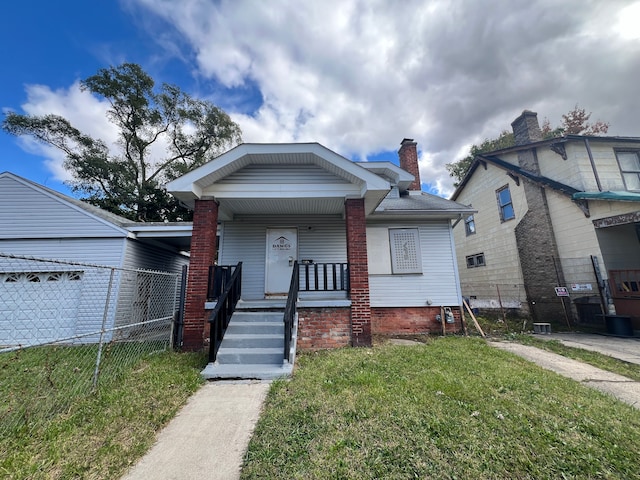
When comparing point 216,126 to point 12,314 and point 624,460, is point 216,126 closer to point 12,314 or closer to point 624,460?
point 12,314

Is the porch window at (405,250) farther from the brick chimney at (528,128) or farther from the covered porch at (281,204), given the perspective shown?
the brick chimney at (528,128)

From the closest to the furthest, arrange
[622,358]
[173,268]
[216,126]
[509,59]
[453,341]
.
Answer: [622,358] < [453,341] < [509,59] < [173,268] < [216,126]

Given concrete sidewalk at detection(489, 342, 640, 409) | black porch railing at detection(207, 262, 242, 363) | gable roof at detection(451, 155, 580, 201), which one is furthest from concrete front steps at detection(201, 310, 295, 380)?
gable roof at detection(451, 155, 580, 201)

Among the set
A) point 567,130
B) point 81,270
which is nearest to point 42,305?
point 81,270

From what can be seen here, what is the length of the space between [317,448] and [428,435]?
103 cm

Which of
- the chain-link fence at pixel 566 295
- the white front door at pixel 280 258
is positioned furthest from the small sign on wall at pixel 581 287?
the white front door at pixel 280 258

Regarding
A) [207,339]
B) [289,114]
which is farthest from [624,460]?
[289,114]

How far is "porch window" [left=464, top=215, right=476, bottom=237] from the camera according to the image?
1284 cm

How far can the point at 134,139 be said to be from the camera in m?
18.0

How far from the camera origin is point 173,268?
11.8 metres

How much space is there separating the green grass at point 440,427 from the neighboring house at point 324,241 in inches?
81.7

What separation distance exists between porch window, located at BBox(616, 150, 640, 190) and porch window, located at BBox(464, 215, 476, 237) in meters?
5.19

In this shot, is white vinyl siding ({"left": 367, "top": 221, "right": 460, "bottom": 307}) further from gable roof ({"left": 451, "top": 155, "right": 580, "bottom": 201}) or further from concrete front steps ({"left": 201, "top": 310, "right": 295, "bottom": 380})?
gable roof ({"left": 451, "top": 155, "right": 580, "bottom": 201})

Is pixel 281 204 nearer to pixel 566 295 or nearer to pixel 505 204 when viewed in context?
pixel 566 295
